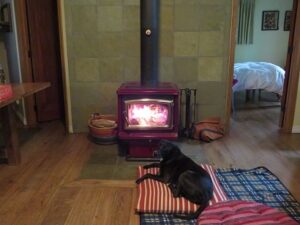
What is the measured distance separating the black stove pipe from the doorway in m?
1.72

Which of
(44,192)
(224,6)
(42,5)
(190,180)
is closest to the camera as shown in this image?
(190,180)

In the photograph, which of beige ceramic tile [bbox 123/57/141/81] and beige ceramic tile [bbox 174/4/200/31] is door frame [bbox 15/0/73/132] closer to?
beige ceramic tile [bbox 123/57/141/81]

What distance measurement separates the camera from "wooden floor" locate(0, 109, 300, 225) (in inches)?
74.3

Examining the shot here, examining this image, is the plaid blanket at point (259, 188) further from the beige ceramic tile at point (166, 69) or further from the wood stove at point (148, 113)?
the beige ceramic tile at point (166, 69)

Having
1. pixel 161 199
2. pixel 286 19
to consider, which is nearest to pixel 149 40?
pixel 161 199

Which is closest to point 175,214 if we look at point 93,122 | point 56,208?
point 56,208

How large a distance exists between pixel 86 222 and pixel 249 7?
6589mm

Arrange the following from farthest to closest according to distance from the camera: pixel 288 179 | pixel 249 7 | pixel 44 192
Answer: pixel 249 7 → pixel 288 179 → pixel 44 192

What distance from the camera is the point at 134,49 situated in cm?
327

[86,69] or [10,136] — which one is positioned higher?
[86,69]

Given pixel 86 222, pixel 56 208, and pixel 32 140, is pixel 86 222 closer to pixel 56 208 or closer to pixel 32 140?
pixel 56 208

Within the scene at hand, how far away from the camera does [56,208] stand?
1955mm

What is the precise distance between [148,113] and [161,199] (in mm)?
915

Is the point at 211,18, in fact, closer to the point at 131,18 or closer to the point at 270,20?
the point at 131,18
